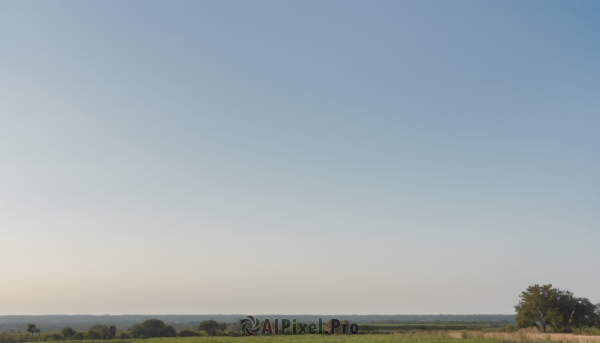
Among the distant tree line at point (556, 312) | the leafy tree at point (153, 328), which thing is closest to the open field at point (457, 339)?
the distant tree line at point (556, 312)

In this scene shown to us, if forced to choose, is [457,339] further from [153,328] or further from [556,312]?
[153,328]

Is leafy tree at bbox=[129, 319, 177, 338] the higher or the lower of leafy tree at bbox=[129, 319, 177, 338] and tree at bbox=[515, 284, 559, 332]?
the lower

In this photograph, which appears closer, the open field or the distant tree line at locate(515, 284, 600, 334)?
the open field

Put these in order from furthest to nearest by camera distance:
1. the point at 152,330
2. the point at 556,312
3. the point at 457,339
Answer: the point at 152,330, the point at 556,312, the point at 457,339

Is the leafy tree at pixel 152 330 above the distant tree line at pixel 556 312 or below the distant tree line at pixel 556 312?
below

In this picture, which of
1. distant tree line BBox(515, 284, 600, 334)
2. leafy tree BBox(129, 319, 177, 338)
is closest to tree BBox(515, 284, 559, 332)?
distant tree line BBox(515, 284, 600, 334)

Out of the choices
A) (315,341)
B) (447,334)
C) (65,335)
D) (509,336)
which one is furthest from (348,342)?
(65,335)

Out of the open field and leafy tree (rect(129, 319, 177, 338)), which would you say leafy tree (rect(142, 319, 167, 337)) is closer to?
leafy tree (rect(129, 319, 177, 338))

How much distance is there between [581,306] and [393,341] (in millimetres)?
34073

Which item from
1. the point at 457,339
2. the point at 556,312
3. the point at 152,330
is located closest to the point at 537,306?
the point at 556,312

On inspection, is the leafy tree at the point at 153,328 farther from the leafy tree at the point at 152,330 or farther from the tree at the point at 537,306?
the tree at the point at 537,306

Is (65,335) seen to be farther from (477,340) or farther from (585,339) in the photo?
(585,339)

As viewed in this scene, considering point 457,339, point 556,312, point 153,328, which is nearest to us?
point 457,339

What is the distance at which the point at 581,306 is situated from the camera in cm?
7431
